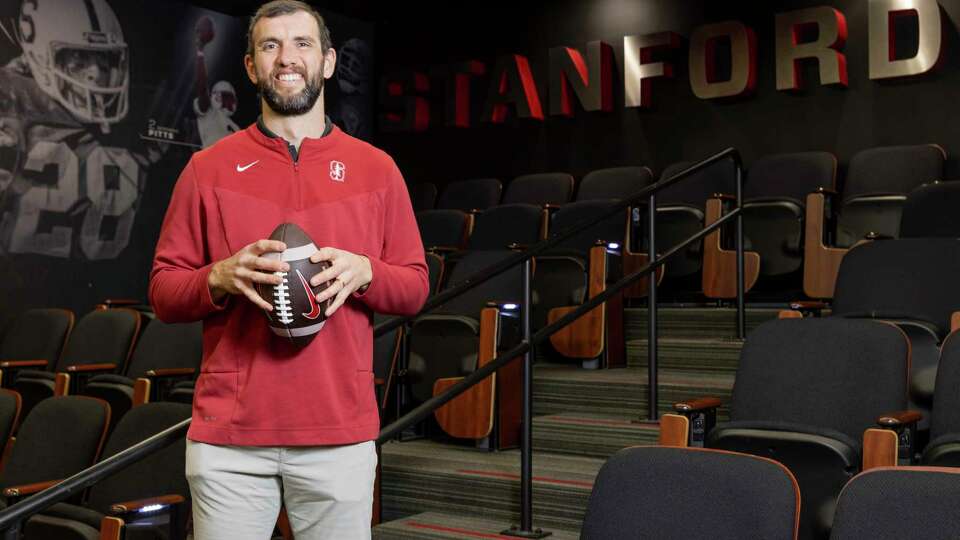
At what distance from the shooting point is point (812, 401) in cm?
275

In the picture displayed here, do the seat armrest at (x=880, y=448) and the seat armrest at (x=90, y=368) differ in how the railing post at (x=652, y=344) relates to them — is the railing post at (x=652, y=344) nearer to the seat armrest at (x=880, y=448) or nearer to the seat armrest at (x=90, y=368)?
the seat armrest at (x=880, y=448)

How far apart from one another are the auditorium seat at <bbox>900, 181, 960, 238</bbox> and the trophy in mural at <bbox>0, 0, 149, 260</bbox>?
4.38m

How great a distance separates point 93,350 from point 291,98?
11.8 feet

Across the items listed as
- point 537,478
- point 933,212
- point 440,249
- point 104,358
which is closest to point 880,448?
point 537,478

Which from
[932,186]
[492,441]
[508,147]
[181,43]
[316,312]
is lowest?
[492,441]

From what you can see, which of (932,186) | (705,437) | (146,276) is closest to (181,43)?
(146,276)

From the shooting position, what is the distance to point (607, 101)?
6672 millimetres

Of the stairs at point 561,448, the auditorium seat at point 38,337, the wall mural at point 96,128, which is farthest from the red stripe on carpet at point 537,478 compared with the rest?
the wall mural at point 96,128

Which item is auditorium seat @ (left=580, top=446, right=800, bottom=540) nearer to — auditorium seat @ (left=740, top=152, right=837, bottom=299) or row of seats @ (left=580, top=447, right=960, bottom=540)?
row of seats @ (left=580, top=447, right=960, bottom=540)

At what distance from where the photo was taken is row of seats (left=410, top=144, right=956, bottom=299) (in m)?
4.77

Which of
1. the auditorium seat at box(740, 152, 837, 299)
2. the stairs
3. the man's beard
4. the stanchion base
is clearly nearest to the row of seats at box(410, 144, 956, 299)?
the auditorium seat at box(740, 152, 837, 299)

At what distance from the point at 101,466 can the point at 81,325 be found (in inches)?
133

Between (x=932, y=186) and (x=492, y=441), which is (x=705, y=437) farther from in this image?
(x=932, y=186)

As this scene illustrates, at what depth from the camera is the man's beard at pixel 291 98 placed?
5.16 ft
